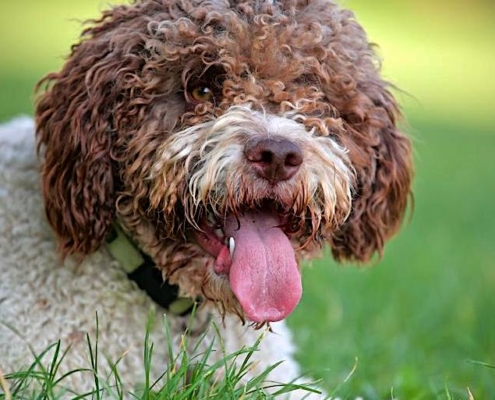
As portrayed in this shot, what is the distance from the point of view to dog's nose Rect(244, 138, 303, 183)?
3.79 metres

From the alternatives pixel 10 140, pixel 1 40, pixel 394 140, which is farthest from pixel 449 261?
pixel 1 40

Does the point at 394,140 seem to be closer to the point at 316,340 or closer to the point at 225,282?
the point at 225,282

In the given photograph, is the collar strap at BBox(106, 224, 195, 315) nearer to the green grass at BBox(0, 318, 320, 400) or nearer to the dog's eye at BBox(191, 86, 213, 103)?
the green grass at BBox(0, 318, 320, 400)

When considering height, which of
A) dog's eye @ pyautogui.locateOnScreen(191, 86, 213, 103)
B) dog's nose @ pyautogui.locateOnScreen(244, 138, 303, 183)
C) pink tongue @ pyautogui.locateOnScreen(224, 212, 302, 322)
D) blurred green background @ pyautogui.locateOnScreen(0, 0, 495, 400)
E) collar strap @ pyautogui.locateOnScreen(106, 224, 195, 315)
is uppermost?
dog's nose @ pyautogui.locateOnScreen(244, 138, 303, 183)

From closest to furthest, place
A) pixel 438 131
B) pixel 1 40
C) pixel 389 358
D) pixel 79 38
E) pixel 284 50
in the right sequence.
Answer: pixel 284 50 < pixel 79 38 < pixel 389 358 < pixel 438 131 < pixel 1 40

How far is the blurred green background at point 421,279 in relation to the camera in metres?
5.34

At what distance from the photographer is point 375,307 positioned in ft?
22.0

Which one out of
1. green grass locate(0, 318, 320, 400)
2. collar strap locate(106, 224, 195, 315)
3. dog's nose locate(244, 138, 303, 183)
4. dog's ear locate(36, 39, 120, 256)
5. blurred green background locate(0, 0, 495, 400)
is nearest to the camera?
green grass locate(0, 318, 320, 400)

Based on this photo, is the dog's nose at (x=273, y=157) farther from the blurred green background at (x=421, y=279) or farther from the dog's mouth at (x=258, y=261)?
the blurred green background at (x=421, y=279)

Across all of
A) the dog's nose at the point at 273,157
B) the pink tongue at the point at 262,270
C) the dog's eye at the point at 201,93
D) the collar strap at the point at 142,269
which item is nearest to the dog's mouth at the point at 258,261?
the pink tongue at the point at 262,270

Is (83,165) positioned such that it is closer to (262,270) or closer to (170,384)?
(262,270)

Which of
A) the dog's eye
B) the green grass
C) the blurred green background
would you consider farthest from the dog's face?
the blurred green background

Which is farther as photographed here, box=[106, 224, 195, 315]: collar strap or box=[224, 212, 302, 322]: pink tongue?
box=[106, 224, 195, 315]: collar strap

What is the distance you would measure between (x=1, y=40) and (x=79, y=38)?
1448cm
